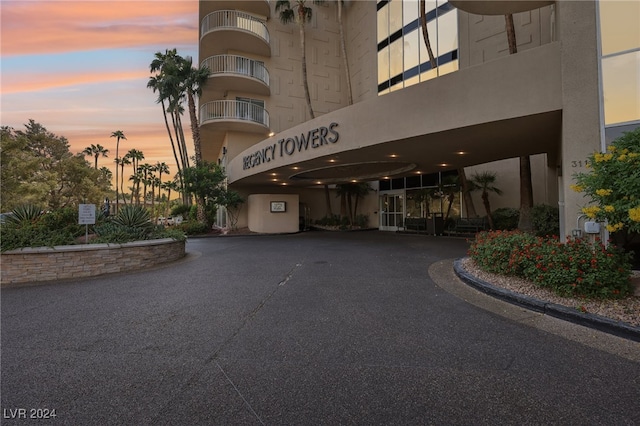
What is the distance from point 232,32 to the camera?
737 inches

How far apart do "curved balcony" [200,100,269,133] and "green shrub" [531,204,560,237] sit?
16745mm

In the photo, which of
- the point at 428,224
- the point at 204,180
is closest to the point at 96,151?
the point at 204,180

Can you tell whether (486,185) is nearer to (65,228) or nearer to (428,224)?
(428,224)

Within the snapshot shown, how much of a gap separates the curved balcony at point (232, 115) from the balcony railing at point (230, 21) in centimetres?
457

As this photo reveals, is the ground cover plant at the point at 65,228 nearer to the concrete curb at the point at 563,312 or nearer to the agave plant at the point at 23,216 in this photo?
the agave plant at the point at 23,216

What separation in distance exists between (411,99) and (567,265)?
5662mm

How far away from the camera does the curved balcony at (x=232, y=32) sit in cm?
1882

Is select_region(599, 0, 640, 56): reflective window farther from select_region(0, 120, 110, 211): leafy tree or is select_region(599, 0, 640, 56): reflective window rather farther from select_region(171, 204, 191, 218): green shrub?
select_region(171, 204, 191, 218): green shrub

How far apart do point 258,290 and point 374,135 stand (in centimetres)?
607

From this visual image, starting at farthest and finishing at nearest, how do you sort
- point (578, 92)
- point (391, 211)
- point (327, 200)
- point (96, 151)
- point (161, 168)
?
point (161, 168)
point (96, 151)
point (327, 200)
point (391, 211)
point (578, 92)

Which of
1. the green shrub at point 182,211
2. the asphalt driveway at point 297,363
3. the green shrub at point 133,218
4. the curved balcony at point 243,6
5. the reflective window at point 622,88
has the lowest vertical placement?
the asphalt driveway at point 297,363

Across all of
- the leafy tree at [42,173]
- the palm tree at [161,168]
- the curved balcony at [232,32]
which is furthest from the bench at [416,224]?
the palm tree at [161,168]

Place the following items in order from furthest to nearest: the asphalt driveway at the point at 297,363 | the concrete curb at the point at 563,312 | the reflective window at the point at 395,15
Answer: the reflective window at the point at 395,15 → the concrete curb at the point at 563,312 → the asphalt driveway at the point at 297,363

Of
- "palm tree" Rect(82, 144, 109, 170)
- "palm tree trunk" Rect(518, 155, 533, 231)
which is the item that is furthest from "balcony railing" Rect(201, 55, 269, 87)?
"palm tree" Rect(82, 144, 109, 170)
